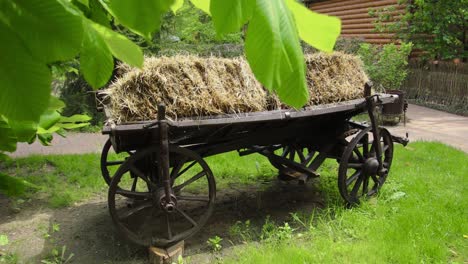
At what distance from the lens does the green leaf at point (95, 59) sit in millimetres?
744

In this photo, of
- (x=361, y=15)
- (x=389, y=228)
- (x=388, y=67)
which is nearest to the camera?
(x=389, y=228)

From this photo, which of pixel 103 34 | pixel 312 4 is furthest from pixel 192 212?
pixel 312 4

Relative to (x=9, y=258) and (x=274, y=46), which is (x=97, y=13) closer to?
(x=274, y=46)

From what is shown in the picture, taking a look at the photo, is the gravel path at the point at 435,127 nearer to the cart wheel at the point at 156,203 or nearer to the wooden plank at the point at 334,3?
the cart wheel at the point at 156,203

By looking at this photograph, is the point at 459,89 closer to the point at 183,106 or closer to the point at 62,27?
the point at 183,106

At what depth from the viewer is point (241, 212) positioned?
194 inches

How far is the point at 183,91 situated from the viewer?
12.4ft

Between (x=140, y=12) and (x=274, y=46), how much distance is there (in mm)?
189

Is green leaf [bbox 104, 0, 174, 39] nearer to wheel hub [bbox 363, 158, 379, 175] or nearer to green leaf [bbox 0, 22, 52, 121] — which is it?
green leaf [bbox 0, 22, 52, 121]

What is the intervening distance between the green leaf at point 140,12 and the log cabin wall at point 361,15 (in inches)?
582

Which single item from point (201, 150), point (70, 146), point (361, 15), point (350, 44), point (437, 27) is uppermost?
point (361, 15)

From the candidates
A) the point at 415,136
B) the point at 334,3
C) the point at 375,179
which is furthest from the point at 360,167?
the point at 334,3

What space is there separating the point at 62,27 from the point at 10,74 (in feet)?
0.28

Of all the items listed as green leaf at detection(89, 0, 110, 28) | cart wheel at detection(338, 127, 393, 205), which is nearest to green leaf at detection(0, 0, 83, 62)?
green leaf at detection(89, 0, 110, 28)
